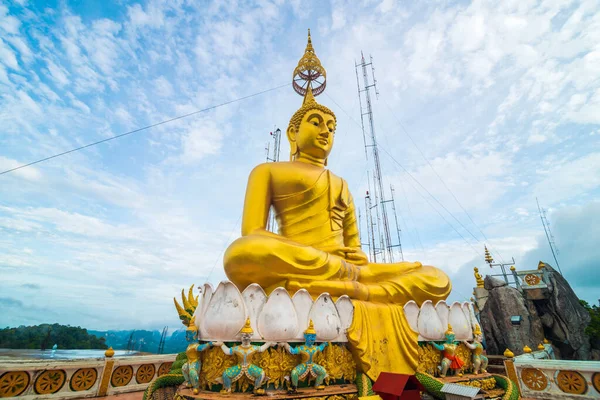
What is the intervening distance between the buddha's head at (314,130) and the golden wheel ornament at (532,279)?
43.7 feet

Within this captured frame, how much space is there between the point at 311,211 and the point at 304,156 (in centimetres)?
160

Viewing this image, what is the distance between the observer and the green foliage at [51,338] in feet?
53.8

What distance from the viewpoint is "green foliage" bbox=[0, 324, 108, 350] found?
1639 centimetres

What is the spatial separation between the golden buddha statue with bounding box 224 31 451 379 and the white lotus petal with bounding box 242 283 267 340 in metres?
0.67

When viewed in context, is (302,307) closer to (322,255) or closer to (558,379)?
(322,255)

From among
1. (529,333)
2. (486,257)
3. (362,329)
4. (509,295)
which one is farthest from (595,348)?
(362,329)

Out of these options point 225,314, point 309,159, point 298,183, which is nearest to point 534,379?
point 298,183

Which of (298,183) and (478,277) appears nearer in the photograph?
(298,183)

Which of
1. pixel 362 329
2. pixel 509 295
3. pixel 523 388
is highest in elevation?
pixel 509 295

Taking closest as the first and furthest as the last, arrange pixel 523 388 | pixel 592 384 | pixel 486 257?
pixel 592 384, pixel 523 388, pixel 486 257

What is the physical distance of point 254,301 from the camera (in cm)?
456

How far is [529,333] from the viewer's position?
14141mm

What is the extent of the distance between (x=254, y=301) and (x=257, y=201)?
2581 mm

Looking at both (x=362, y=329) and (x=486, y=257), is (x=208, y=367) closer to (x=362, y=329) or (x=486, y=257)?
(x=362, y=329)
